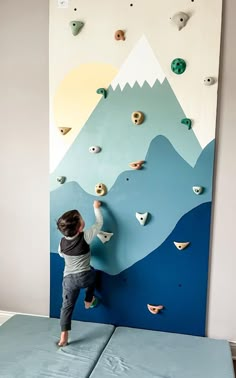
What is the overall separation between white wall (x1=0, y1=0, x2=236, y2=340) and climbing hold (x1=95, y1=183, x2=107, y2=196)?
1.12 feet

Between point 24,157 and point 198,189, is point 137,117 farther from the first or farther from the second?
point 24,157

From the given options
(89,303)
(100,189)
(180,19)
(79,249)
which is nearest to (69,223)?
(79,249)

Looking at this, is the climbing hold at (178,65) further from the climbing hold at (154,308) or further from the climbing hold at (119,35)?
the climbing hold at (154,308)

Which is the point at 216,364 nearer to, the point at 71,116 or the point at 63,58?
the point at 71,116

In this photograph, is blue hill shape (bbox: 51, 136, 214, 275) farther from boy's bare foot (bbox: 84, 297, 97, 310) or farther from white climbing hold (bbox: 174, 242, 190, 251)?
boy's bare foot (bbox: 84, 297, 97, 310)

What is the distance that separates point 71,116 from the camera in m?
2.28

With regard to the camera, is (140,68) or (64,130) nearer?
(140,68)

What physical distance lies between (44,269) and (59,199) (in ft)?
1.57

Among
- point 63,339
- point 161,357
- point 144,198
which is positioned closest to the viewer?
point 161,357

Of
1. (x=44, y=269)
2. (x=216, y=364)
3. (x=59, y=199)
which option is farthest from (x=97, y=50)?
(x=216, y=364)

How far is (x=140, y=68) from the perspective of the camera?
84.7 inches

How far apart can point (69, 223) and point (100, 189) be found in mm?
280

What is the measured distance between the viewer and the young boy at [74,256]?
2.16 metres

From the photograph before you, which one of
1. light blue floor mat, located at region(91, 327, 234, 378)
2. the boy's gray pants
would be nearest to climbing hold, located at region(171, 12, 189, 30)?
the boy's gray pants
